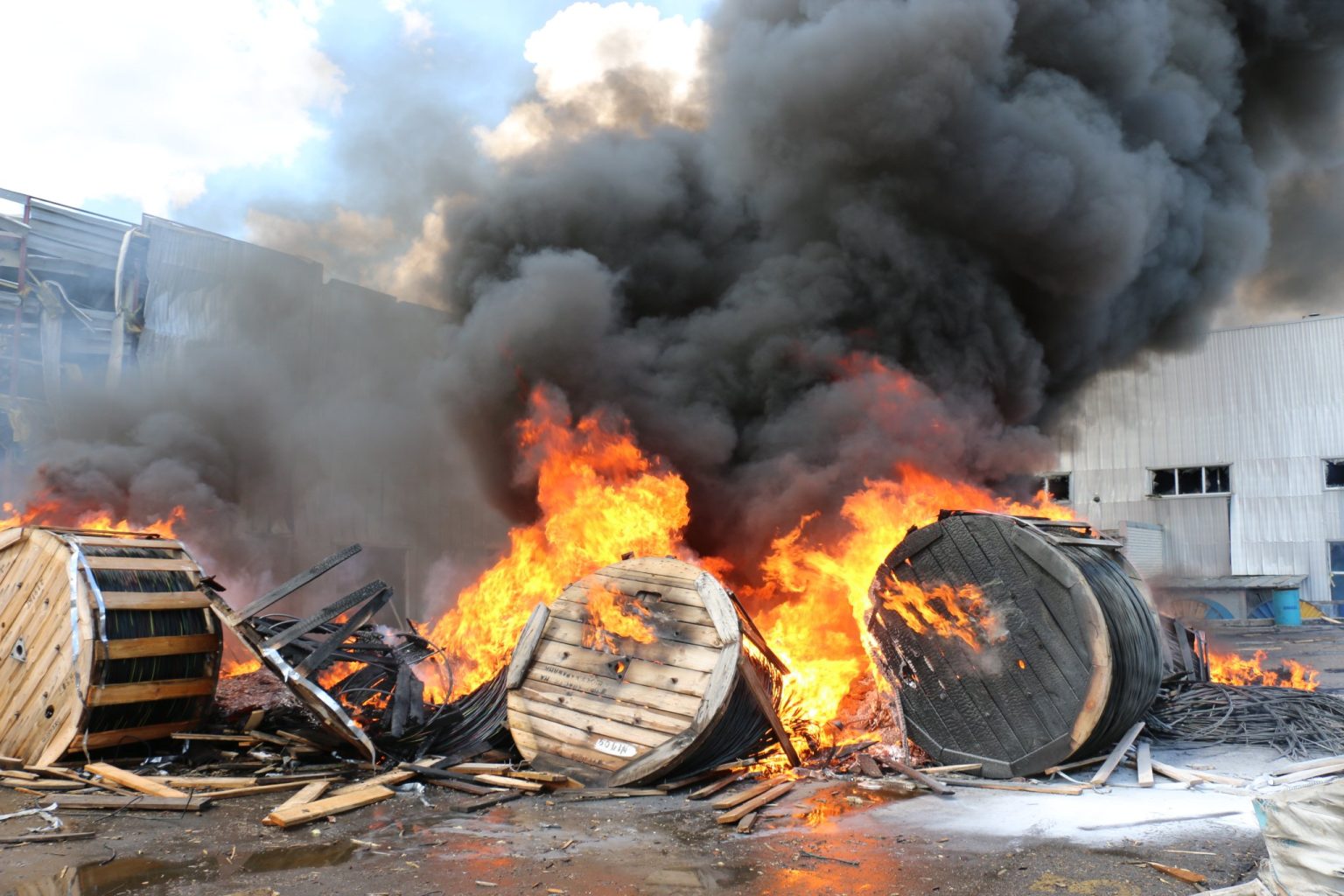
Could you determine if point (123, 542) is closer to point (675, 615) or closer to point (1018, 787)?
point (675, 615)

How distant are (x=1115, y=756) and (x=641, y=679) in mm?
3321

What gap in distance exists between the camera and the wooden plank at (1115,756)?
19.6 feet

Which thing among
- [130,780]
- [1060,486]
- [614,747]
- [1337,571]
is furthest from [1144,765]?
[1337,571]

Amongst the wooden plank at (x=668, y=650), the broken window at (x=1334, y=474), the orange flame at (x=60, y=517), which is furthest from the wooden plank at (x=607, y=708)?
the broken window at (x=1334, y=474)

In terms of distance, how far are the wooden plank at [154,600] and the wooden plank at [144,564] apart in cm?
23

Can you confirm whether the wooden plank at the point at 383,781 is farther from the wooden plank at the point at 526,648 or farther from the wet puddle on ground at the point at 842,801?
the wet puddle on ground at the point at 842,801

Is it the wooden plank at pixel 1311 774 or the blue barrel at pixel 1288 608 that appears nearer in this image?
the wooden plank at pixel 1311 774

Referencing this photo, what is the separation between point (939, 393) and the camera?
34.4 feet

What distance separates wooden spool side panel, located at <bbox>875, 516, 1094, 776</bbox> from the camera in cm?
617

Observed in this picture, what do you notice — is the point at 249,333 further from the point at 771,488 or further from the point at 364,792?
the point at 364,792

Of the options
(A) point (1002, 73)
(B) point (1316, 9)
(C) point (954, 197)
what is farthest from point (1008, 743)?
(B) point (1316, 9)

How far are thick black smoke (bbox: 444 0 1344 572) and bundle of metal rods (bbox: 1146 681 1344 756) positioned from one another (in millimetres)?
3174

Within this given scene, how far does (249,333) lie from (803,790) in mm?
11109

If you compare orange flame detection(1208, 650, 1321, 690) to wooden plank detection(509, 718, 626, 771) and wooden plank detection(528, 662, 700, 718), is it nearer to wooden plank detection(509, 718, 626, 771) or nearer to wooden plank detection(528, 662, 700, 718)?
wooden plank detection(528, 662, 700, 718)
